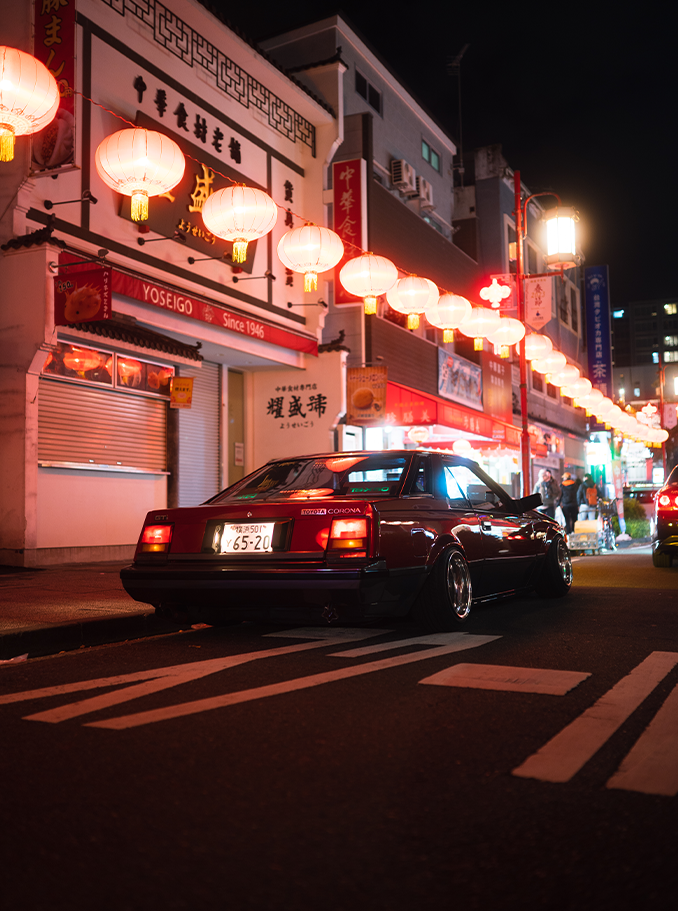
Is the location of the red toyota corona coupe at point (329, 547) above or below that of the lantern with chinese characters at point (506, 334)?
below

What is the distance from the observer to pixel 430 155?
27656 mm

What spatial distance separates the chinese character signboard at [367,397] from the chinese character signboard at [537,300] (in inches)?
156

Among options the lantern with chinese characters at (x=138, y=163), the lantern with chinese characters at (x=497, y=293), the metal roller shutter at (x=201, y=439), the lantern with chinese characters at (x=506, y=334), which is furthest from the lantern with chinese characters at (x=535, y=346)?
the lantern with chinese characters at (x=138, y=163)

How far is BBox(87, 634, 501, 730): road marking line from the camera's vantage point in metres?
3.64

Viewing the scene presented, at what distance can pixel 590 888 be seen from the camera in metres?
2.05

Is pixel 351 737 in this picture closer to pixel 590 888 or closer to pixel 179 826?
pixel 179 826

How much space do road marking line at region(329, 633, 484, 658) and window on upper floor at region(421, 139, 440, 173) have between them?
2361 centimetres

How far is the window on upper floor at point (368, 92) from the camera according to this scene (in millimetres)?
Answer: 22644

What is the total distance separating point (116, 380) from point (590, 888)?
1167 cm

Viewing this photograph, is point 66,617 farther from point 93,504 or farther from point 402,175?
point 402,175

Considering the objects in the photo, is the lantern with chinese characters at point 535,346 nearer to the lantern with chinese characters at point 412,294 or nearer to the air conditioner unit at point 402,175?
the lantern with chinese characters at point 412,294

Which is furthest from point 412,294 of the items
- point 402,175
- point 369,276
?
point 402,175

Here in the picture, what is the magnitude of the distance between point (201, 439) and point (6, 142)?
26.5 ft

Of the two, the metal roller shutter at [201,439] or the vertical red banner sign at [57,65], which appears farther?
the metal roller shutter at [201,439]
